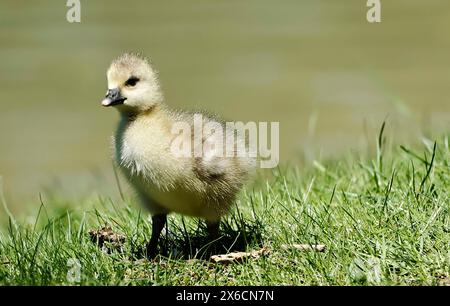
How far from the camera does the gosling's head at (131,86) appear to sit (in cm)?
479

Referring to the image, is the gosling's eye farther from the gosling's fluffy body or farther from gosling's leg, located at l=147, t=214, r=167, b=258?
gosling's leg, located at l=147, t=214, r=167, b=258

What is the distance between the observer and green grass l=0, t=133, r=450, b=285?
445 centimetres

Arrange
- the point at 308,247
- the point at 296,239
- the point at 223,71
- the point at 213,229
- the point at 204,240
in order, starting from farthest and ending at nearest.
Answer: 1. the point at 223,71
2. the point at 204,240
3. the point at 213,229
4. the point at 296,239
5. the point at 308,247

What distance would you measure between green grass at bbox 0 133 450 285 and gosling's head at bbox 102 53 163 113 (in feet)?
2.35

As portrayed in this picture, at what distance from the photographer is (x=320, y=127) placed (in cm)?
1034

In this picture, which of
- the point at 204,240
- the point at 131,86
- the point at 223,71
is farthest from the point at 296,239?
the point at 223,71

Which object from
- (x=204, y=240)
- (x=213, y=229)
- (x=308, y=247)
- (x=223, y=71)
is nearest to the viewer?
(x=308, y=247)

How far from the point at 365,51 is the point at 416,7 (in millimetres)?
3027

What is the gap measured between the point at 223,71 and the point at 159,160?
25.8 feet

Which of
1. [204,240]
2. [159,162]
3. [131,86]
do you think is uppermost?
[131,86]

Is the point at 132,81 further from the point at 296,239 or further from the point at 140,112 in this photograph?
the point at 296,239

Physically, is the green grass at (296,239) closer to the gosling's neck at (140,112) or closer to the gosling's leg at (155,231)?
the gosling's leg at (155,231)

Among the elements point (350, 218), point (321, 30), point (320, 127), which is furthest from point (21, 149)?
point (350, 218)

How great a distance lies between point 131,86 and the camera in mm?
4832
